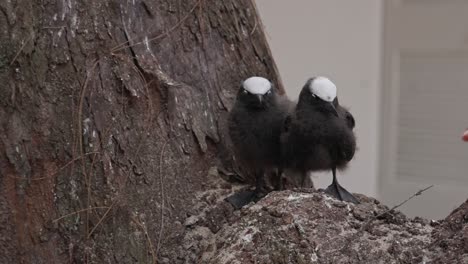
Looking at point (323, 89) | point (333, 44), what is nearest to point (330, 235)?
point (323, 89)

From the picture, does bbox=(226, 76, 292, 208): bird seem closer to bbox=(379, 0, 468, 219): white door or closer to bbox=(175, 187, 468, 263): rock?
bbox=(175, 187, 468, 263): rock

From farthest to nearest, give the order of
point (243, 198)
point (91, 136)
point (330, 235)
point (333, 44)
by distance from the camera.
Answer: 1. point (333, 44)
2. point (243, 198)
3. point (91, 136)
4. point (330, 235)

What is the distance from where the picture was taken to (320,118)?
6.37ft

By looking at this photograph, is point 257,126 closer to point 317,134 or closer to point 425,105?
point 317,134

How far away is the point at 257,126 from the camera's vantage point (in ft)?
6.59

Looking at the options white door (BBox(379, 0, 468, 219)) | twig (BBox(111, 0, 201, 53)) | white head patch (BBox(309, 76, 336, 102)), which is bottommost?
white door (BBox(379, 0, 468, 219))

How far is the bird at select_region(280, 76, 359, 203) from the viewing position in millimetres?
1938

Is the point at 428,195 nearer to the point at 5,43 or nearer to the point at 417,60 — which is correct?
the point at 417,60

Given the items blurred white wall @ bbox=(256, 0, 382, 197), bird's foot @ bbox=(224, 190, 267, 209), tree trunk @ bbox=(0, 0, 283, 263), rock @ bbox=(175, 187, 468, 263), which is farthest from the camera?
blurred white wall @ bbox=(256, 0, 382, 197)

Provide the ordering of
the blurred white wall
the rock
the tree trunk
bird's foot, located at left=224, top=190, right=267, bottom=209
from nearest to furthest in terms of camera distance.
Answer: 1. the rock
2. the tree trunk
3. bird's foot, located at left=224, top=190, right=267, bottom=209
4. the blurred white wall

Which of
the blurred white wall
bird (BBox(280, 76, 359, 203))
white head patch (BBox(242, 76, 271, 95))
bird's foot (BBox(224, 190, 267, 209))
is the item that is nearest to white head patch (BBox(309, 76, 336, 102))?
bird (BBox(280, 76, 359, 203))

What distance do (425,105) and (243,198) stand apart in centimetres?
210

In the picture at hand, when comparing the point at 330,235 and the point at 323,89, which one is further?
the point at 323,89

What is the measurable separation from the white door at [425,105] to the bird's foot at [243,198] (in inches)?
76.2
